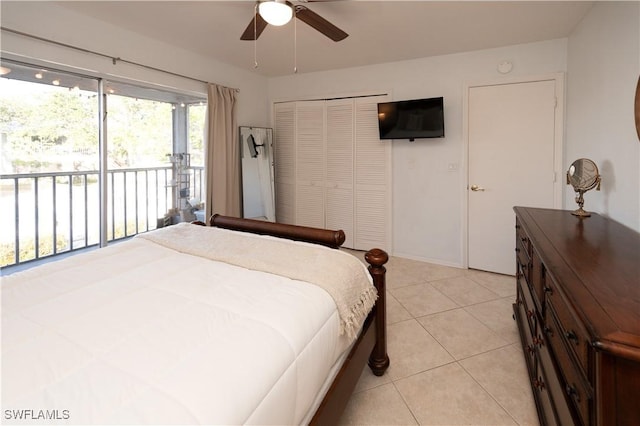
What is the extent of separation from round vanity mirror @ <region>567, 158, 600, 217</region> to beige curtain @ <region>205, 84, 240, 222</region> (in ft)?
10.9

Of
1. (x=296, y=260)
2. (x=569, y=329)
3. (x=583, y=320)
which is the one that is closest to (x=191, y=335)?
(x=296, y=260)

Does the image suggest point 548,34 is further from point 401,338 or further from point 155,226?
point 155,226

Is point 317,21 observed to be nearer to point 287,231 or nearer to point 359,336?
point 287,231

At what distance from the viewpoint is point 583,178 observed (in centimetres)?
203

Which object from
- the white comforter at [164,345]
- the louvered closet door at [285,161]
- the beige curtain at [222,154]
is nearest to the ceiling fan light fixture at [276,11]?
the white comforter at [164,345]

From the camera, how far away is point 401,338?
7.91 feet

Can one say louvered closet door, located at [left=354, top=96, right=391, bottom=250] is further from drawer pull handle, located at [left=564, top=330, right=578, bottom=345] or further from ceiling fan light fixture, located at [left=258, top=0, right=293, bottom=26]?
drawer pull handle, located at [left=564, top=330, right=578, bottom=345]

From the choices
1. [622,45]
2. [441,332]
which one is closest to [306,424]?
[441,332]

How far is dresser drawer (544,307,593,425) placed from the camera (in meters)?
0.93

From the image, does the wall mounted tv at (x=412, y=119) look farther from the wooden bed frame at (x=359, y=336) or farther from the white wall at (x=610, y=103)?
the wooden bed frame at (x=359, y=336)

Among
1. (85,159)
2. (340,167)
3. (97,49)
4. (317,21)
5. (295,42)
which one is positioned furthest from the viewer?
(340,167)

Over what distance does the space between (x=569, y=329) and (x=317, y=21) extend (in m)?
2.16

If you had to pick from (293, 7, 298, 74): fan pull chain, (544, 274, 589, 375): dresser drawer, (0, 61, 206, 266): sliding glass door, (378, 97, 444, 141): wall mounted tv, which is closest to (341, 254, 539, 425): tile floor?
(544, 274, 589, 375): dresser drawer

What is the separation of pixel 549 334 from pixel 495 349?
1029 millimetres
